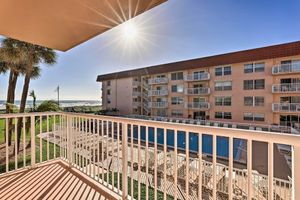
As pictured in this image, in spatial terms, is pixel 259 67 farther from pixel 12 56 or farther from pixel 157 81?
pixel 12 56

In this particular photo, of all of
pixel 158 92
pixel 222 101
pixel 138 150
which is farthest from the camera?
pixel 158 92

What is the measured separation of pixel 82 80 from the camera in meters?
27.5

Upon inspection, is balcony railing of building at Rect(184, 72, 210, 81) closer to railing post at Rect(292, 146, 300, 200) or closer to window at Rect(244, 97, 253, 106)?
window at Rect(244, 97, 253, 106)

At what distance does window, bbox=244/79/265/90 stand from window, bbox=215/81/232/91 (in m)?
1.29

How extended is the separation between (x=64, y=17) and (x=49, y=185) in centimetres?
206

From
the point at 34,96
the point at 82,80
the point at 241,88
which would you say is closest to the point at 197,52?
the point at 241,88

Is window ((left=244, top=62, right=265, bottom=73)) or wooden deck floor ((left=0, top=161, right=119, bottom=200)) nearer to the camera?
wooden deck floor ((left=0, top=161, right=119, bottom=200))

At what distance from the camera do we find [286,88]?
44.2 ft

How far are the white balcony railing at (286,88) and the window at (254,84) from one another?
33.8 inches

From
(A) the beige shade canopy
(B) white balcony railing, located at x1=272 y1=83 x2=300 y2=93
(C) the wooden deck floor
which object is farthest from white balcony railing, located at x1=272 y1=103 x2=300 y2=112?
(C) the wooden deck floor

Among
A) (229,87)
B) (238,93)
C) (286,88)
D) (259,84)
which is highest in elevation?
(259,84)

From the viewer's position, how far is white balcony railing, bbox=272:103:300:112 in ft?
43.4

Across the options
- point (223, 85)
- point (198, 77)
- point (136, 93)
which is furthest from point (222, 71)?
point (136, 93)

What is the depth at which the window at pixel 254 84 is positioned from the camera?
47.7ft
